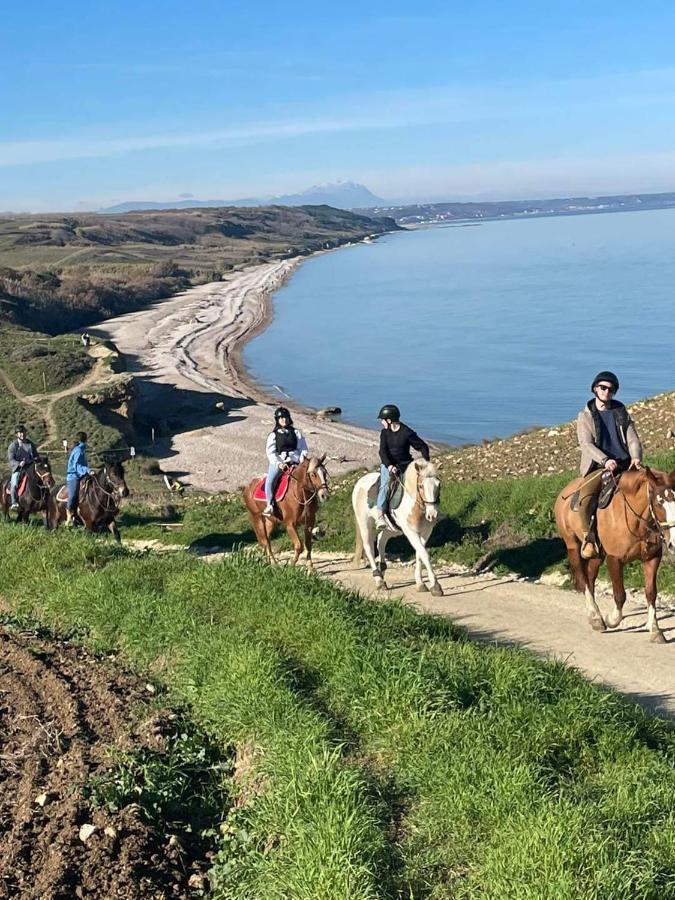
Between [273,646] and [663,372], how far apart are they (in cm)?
4957

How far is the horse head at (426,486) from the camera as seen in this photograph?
12766 mm

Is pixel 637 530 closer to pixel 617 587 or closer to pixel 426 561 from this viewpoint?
pixel 617 587

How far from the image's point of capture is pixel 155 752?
690 centimetres

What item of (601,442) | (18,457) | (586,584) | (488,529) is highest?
(601,442)

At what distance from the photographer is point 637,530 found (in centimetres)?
1041

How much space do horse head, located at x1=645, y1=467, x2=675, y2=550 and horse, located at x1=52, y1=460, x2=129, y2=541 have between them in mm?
10772

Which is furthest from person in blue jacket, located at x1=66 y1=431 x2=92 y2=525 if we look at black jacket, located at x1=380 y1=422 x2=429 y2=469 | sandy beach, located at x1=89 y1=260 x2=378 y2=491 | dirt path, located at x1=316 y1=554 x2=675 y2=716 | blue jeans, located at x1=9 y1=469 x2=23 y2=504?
sandy beach, located at x1=89 y1=260 x2=378 y2=491

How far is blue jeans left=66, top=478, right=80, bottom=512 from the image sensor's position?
18.5 metres

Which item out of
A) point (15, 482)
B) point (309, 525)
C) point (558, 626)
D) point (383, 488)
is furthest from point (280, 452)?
point (15, 482)

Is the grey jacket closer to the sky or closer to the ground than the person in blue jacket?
closer to the sky

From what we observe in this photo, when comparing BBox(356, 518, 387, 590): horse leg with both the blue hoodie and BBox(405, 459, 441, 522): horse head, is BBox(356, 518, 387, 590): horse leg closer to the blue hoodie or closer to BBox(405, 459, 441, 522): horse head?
BBox(405, 459, 441, 522): horse head

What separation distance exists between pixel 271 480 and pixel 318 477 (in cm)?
107

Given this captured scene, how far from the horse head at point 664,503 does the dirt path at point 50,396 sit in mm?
36502

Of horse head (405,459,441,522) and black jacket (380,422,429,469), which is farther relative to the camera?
black jacket (380,422,429,469)
